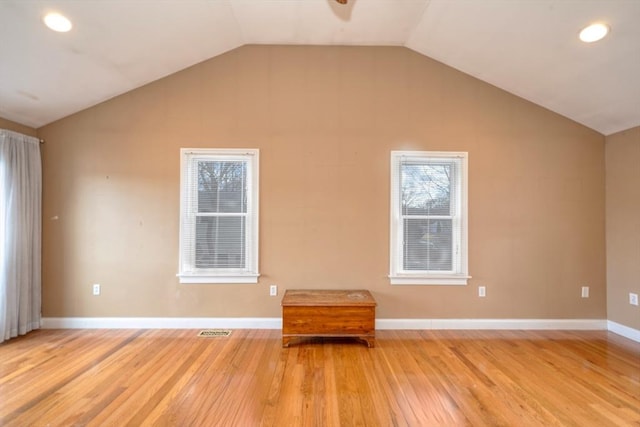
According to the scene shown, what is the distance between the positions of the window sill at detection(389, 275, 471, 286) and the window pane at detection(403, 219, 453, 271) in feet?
0.37

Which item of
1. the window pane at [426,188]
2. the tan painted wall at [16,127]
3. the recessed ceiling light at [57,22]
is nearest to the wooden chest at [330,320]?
the window pane at [426,188]

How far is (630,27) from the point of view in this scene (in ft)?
7.62

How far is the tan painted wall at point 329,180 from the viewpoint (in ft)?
11.7

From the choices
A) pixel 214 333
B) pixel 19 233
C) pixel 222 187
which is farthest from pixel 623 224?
pixel 19 233

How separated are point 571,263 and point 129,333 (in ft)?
17.7

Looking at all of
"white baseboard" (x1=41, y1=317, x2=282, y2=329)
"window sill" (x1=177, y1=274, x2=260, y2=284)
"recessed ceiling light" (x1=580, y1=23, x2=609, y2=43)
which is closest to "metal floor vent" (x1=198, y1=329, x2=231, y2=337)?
"white baseboard" (x1=41, y1=317, x2=282, y2=329)

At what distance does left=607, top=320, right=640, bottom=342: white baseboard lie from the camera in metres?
3.28

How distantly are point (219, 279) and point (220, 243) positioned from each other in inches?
17.2

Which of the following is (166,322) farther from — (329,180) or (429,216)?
(429,216)

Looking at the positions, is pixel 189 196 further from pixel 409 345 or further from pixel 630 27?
pixel 630 27

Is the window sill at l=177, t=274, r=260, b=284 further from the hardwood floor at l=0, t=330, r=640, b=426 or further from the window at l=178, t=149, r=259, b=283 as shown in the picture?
the hardwood floor at l=0, t=330, r=640, b=426

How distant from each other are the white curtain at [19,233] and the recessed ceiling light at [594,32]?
18.7 ft

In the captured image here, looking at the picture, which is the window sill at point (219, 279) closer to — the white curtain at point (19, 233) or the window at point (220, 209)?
the window at point (220, 209)

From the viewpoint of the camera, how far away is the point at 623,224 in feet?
11.3
